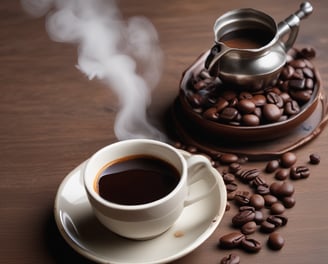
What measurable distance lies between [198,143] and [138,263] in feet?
1.27

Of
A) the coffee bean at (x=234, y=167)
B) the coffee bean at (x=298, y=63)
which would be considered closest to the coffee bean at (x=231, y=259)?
the coffee bean at (x=234, y=167)

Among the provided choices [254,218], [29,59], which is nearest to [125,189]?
[254,218]

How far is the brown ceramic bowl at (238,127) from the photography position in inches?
50.8

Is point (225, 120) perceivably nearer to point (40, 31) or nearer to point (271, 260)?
point (271, 260)

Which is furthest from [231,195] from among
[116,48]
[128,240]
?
[116,48]

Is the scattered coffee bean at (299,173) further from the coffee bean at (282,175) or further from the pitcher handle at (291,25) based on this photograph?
the pitcher handle at (291,25)

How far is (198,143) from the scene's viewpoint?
1.33 meters

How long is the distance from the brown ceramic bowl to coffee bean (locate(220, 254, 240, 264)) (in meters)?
0.30

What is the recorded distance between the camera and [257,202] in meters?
1.18

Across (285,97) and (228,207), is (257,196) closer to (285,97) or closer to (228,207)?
(228,207)

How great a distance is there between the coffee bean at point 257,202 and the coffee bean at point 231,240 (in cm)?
8

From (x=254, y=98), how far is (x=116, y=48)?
1.55 ft

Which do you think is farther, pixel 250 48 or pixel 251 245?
pixel 250 48

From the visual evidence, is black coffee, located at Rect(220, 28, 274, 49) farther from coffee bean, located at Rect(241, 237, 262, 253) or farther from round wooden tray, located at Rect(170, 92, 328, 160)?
coffee bean, located at Rect(241, 237, 262, 253)
